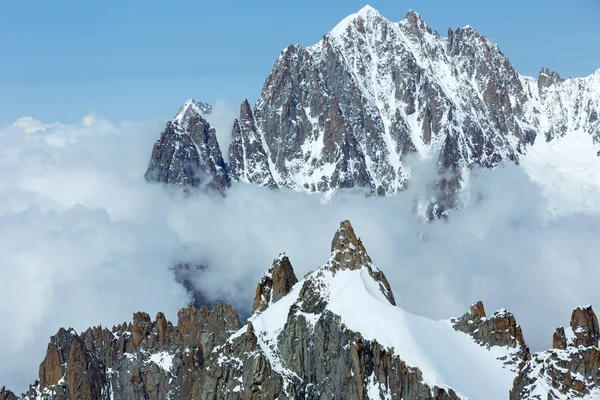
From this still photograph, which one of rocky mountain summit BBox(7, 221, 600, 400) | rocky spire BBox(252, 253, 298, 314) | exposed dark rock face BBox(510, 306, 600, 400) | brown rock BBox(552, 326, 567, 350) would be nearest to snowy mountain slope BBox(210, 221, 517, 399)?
rocky mountain summit BBox(7, 221, 600, 400)

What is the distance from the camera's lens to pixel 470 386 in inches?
5787

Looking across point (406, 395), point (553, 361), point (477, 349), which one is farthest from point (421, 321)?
point (553, 361)

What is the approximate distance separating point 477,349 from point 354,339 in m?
24.2

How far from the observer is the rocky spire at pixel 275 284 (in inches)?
7323

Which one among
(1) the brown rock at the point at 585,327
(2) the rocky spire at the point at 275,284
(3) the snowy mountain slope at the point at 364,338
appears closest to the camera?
(1) the brown rock at the point at 585,327

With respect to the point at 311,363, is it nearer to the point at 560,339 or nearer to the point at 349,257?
the point at 349,257

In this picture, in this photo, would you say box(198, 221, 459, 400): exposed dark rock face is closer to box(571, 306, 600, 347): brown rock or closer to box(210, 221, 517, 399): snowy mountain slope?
box(210, 221, 517, 399): snowy mountain slope

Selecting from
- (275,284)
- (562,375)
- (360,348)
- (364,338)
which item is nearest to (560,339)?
(562,375)

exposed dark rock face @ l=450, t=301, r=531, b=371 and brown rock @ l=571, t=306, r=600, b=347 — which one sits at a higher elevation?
exposed dark rock face @ l=450, t=301, r=531, b=371

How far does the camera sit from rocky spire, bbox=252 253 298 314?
186 meters

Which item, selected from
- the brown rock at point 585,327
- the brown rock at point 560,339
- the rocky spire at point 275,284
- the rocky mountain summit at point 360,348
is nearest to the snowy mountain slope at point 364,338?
the rocky mountain summit at point 360,348

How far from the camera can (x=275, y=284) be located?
18725 centimetres

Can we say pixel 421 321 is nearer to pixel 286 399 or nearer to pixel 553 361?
pixel 286 399

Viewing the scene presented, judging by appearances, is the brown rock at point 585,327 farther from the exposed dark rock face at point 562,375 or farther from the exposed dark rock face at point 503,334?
the exposed dark rock face at point 562,375
